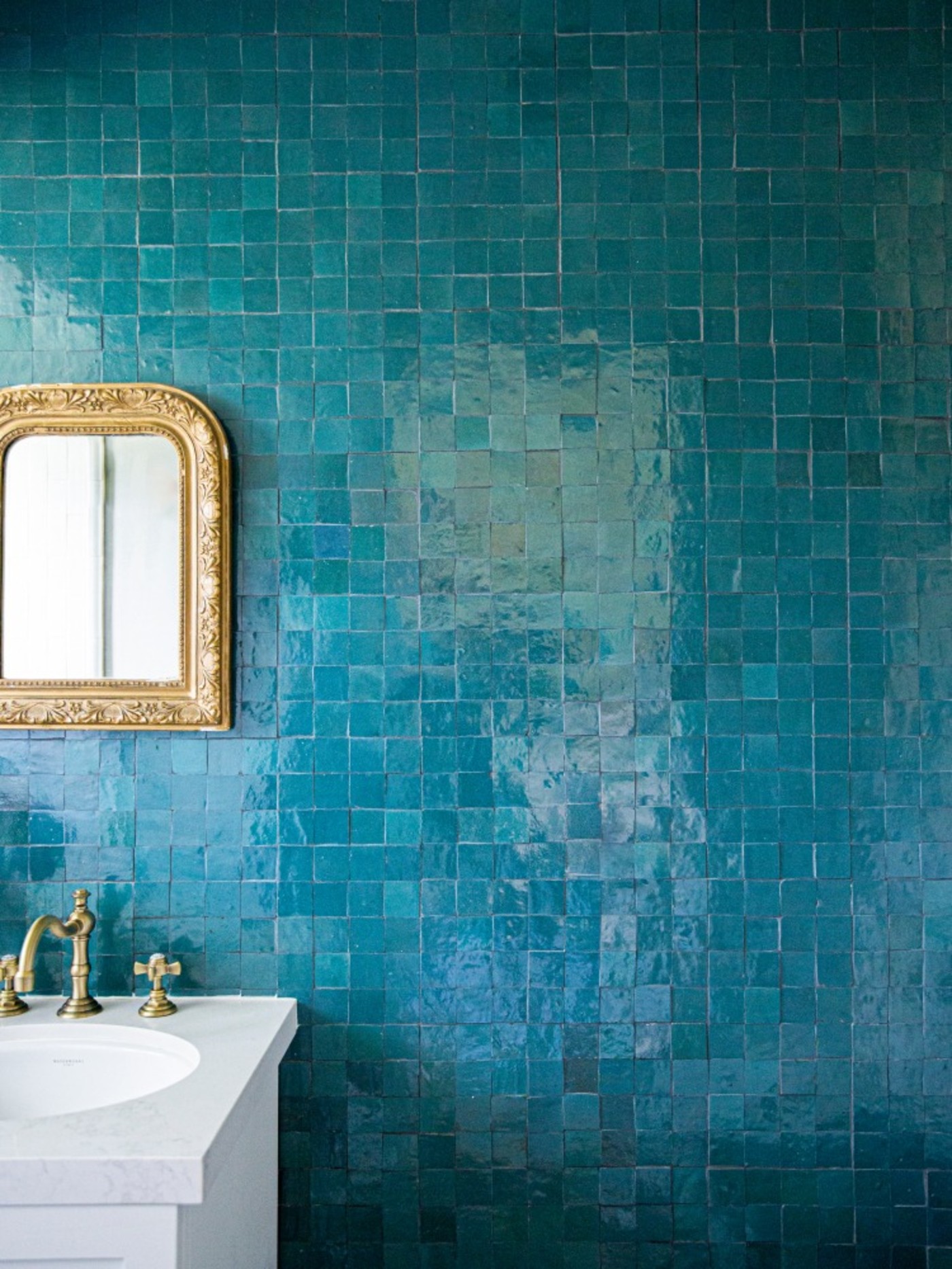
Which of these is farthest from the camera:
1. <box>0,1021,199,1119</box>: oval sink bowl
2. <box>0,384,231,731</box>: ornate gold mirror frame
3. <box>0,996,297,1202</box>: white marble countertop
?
<box>0,384,231,731</box>: ornate gold mirror frame

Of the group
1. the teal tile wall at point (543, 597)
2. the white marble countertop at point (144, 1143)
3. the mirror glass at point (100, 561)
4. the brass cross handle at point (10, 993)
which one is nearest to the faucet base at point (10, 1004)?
the brass cross handle at point (10, 993)

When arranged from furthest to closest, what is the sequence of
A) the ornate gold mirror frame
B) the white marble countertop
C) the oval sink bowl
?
the ornate gold mirror frame
the oval sink bowl
the white marble countertop

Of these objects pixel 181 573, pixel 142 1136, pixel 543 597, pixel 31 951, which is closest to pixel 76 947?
pixel 31 951

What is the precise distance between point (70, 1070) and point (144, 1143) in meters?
0.41

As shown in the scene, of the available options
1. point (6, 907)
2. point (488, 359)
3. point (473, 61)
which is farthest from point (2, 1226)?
point (473, 61)

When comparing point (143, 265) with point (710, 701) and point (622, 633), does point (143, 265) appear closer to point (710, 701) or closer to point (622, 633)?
point (622, 633)

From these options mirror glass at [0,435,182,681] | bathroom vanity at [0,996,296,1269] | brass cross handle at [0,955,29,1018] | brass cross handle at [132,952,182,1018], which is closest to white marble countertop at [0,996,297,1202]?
bathroom vanity at [0,996,296,1269]

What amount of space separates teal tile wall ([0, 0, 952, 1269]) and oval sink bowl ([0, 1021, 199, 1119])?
16 centimetres

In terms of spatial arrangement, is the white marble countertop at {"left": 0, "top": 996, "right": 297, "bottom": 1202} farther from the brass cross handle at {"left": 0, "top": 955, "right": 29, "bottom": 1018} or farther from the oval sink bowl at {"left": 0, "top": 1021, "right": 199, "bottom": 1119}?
the brass cross handle at {"left": 0, "top": 955, "right": 29, "bottom": 1018}

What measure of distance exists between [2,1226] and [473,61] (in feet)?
6.16

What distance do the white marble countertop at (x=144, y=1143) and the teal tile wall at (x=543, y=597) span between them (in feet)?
1.06

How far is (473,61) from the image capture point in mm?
1706

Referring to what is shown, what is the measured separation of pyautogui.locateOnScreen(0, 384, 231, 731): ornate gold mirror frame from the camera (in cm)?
166

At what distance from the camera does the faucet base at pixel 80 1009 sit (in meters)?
1.58
